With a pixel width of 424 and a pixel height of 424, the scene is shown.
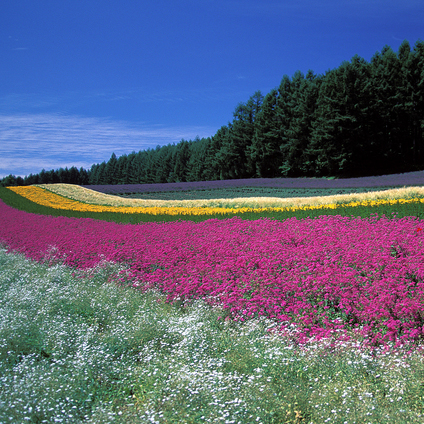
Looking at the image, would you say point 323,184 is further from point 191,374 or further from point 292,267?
point 191,374

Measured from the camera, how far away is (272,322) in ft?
15.4

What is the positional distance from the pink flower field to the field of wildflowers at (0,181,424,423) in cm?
3

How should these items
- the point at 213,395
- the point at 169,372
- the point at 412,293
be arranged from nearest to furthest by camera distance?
the point at 213,395 → the point at 169,372 → the point at 412,293

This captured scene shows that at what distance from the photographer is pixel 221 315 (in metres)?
5.09

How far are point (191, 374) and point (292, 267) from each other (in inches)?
122

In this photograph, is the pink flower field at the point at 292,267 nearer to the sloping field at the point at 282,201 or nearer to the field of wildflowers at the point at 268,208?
the field of wildflowers at the point at 268,208

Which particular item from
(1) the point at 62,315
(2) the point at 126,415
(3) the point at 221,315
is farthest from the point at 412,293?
(1) the point at 62,315

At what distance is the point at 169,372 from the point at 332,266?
3.26 metres

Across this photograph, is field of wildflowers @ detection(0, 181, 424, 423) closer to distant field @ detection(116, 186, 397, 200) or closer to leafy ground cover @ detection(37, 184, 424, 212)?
leafy ground cover @ detection(37, 184, 424, 212)

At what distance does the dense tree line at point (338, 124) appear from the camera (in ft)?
121

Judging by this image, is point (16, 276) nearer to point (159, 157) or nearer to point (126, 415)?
point (126, 415)

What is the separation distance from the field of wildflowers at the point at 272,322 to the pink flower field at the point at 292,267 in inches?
1.1

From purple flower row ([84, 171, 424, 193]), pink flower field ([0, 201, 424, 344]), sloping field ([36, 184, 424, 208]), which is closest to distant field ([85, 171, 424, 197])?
purple flower row ([84, 171, 424, 193])

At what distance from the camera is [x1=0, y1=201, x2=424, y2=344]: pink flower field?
4520 millimetres
